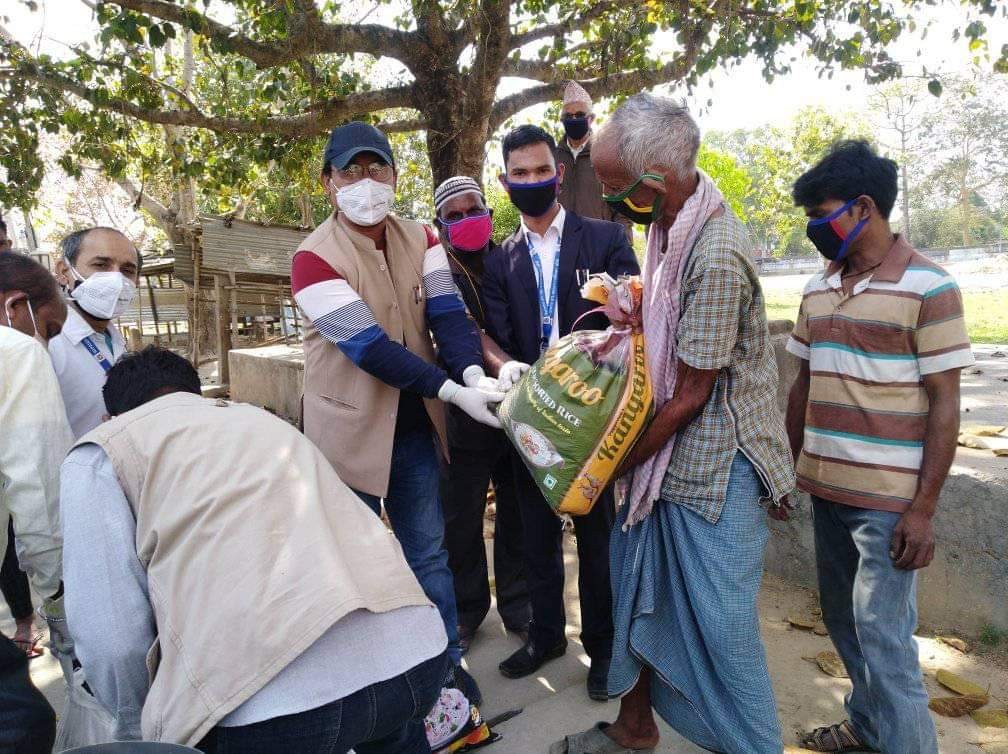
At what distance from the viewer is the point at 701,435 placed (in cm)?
184

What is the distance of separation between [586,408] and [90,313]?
1.92m

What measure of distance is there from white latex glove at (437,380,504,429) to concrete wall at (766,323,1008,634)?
1869mm

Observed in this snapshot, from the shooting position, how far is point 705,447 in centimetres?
183

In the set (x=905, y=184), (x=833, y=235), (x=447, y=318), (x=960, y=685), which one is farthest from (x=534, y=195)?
(x=905, y=184)

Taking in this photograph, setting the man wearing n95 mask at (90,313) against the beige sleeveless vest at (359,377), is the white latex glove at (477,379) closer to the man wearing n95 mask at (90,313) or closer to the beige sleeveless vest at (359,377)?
the beige sleeveless vest at (359,377)

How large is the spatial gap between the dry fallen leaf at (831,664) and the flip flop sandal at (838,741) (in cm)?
46

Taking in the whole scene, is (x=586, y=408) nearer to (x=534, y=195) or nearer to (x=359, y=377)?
(x=359, y=377)

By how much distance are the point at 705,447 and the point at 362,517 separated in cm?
89

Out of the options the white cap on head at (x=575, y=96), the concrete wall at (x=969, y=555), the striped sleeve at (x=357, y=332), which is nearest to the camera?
the striped sleeve at (x=357, y=332)

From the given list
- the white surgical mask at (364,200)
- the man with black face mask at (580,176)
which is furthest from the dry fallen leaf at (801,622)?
the white surgical mask at (364,200)

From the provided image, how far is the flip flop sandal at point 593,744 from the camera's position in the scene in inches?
84.0

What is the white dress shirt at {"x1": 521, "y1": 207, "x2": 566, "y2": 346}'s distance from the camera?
100 inches

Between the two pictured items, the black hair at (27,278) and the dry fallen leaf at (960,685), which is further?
the dry fallen leaf at (960,685)

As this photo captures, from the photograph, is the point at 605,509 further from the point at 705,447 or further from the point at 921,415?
the point at 921,415
